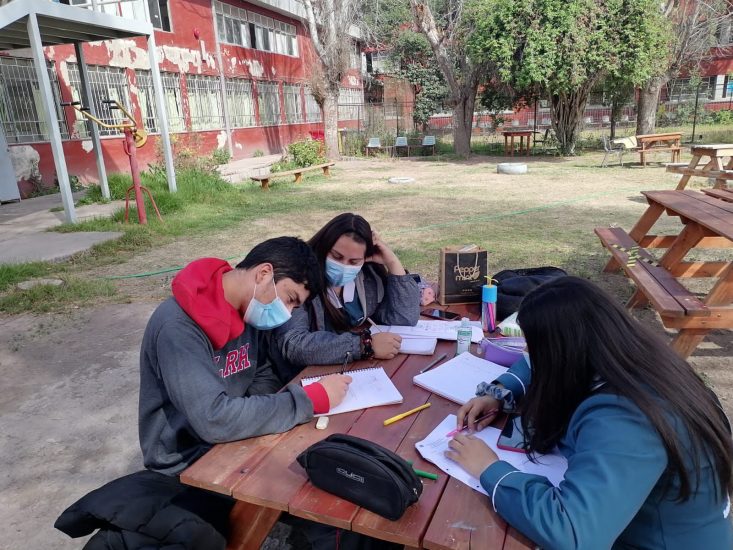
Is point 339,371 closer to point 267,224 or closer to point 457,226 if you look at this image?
point 457,226

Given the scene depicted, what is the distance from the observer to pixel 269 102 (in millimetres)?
20000

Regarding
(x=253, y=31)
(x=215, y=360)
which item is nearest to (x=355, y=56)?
(x=253, y=31)

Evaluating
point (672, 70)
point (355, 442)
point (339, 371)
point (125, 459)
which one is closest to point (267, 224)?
point (125, 459)

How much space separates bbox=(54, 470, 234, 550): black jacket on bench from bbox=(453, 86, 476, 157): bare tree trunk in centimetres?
1673

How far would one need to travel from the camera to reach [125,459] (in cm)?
272

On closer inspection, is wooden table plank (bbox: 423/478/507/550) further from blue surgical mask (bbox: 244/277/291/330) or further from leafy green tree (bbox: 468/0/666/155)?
leafy green tree (bbox: 468/0/666/155)

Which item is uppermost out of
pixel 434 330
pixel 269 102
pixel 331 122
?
pixel 269 102

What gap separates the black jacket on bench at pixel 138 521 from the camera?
1.42 m

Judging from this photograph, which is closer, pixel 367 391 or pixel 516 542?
pixel 516 542

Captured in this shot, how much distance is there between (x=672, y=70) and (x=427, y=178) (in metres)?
13.4

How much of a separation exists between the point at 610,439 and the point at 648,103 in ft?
60.6

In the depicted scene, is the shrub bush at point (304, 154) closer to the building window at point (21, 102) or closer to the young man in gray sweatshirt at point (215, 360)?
the building window at point (21, 102)

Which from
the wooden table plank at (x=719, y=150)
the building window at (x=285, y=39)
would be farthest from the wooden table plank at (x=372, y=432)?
the building window at (x=285, y=39)

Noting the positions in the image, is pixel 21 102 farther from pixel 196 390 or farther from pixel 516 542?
pixel 516 542
